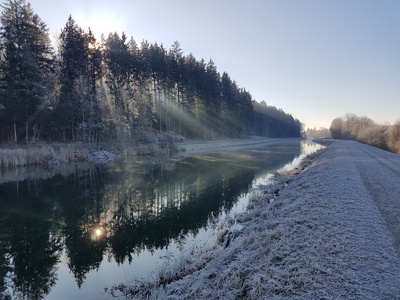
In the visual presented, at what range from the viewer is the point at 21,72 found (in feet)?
102

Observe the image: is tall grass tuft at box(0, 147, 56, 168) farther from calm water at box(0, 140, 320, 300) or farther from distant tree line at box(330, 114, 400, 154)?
distant tree line at box(330, 114, 400, 154)

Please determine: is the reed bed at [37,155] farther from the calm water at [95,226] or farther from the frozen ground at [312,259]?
the frozen ground at [312,259]

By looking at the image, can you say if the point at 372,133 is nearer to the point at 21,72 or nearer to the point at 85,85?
the point at 85,85

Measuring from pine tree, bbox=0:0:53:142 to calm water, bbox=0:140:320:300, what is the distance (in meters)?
14.6

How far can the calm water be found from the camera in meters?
6.62

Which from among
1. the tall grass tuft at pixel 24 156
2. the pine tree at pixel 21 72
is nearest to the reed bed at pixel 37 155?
the tall grass tuft at pixel 24 156

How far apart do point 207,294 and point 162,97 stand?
53.9m

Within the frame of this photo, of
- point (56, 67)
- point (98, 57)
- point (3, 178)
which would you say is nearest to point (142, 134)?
point (98, 57)

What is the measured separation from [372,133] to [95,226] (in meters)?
66.4

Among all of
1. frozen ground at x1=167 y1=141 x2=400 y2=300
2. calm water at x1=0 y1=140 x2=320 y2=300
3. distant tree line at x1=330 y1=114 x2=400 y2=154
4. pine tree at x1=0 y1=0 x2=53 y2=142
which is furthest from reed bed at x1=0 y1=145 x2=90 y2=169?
distant tree line at x1=330 y1=114 x2=400 y2=154

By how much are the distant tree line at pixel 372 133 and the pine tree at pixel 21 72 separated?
53469 mm

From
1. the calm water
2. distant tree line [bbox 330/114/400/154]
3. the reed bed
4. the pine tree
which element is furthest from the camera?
distant tree line [bbox 330/114/400/154]

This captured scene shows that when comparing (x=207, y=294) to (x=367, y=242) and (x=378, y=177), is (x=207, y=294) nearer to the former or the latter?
(x=367, y=242)

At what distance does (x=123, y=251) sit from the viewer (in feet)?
26.5
